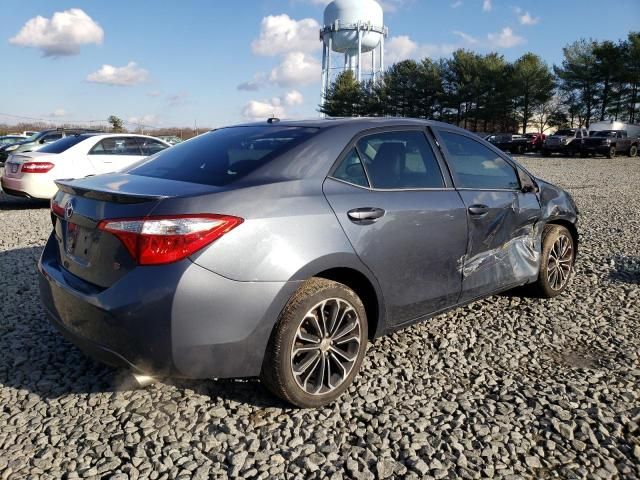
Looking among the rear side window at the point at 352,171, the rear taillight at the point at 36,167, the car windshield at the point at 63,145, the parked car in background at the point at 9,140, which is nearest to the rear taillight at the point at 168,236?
the rear side window at the point at 352,171

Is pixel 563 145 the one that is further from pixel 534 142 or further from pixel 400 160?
pixel 400 160

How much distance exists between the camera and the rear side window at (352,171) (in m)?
2.90

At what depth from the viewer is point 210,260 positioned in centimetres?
231

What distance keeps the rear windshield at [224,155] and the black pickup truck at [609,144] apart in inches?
1121

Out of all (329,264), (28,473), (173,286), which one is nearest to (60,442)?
(28,473)

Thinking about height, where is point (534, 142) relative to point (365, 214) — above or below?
above

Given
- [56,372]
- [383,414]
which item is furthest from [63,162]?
[383,414]

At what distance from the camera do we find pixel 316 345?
2.75 meters

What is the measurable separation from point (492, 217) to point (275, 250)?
6.17 feet

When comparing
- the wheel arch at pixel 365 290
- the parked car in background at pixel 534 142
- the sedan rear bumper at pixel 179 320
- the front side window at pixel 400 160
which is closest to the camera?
the sedan rear bumper at pixel 179 320

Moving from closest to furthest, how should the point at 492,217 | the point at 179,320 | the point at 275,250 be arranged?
the point at 179,320 → the point at 275,250 → the point at 492,217

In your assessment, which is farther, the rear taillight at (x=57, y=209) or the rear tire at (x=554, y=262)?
the rear tire at (x=554, y=262)

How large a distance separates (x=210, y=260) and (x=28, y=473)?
122 centimetres

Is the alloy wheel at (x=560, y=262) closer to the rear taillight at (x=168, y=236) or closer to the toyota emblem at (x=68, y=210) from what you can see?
the rear taillight at (x=168, y=236)
